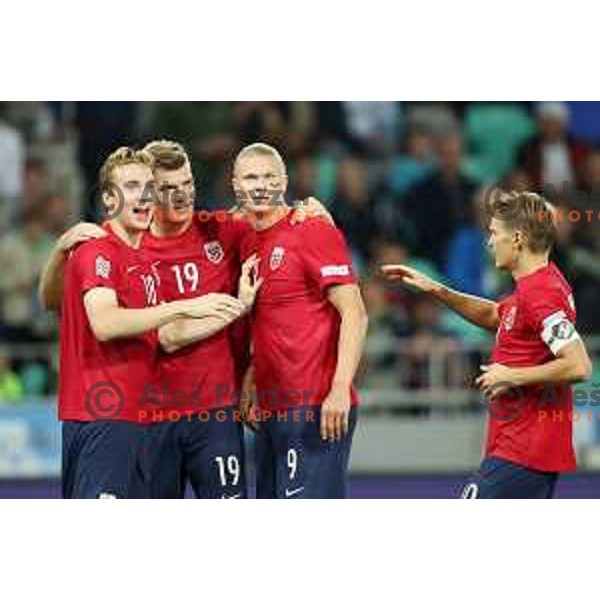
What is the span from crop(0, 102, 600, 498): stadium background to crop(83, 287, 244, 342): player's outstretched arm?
6995 mm

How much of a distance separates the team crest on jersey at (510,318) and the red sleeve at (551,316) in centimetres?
Result: 8

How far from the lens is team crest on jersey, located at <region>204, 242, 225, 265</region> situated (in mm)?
8172

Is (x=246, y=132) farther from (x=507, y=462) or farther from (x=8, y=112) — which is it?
(x=507, y=462)

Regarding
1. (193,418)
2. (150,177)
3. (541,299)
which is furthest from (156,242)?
(541,299)

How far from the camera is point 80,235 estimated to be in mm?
7883

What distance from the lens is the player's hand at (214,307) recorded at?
762cm

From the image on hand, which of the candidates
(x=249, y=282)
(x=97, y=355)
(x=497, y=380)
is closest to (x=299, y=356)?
(x=249, y=282)

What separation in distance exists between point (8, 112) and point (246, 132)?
2393 mm

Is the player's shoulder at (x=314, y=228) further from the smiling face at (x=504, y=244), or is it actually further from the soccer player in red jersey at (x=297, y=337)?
the smiling face at (x=504, y=244)

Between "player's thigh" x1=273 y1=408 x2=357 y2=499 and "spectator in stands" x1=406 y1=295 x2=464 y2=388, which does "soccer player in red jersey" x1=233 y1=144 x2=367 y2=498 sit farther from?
"spectator in stands" x1=406 y1=295 x2=464 y2=388

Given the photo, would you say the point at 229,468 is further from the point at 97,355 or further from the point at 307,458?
the point at 97,355

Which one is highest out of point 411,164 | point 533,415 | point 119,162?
point 411,164

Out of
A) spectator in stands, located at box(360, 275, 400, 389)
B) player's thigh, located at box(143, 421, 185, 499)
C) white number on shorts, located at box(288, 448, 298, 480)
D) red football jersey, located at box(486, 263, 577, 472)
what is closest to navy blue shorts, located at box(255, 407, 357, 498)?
white number on shorts, located at box(288, 448, 298, 480)

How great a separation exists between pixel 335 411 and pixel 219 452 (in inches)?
25.1
